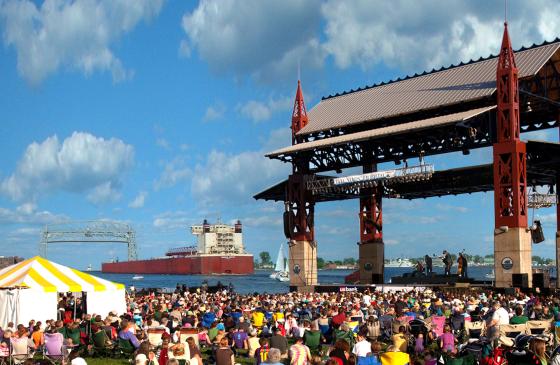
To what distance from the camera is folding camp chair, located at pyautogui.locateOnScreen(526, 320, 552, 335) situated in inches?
652

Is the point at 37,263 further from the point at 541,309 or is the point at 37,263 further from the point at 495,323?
the point at 541,309

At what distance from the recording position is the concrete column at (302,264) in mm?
49094

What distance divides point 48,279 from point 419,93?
3102 cm

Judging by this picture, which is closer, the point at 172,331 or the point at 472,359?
the point at 472,359

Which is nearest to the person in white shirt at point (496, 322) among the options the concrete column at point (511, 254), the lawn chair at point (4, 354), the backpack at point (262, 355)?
the backpack at point (262, 355)

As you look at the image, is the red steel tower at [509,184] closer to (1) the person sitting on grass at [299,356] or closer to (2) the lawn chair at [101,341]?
(2) the lawn chair at [101,341]

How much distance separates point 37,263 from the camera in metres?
22.5

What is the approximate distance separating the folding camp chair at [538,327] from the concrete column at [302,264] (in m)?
32.1

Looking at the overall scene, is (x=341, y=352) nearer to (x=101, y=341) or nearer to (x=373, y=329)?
(x=373, y=329)

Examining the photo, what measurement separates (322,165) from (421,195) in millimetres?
8755

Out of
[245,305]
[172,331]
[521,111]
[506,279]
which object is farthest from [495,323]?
[521,111]

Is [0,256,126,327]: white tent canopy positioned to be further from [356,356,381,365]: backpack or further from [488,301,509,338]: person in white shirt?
[488,301,509,338]: person in white shirt

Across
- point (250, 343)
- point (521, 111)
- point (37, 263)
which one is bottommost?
point (250, 343)

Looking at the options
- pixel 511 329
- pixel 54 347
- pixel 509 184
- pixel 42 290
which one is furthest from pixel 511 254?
pixel 54 347
